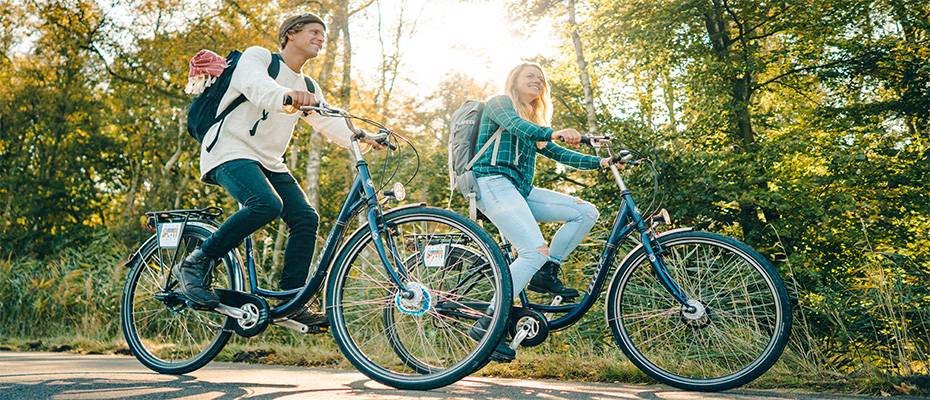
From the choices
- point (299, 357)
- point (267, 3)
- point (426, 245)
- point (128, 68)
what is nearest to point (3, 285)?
point (128, 68)

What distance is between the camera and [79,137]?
64.4 ft

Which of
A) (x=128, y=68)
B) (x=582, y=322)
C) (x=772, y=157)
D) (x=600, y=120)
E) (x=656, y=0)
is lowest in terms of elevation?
(x=582, y=322)

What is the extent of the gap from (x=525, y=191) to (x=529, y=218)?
236 mm

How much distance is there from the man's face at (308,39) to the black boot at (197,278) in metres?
1.23

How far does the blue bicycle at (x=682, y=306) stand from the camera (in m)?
3.57

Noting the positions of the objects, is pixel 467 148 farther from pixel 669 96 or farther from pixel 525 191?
pixel 669 96

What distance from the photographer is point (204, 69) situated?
396 centimetres

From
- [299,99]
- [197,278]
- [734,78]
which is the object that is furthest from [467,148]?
[734,78]

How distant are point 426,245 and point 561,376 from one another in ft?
3.77

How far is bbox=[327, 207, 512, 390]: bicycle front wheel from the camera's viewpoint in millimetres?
3223

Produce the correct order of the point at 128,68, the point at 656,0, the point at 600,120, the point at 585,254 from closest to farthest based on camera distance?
the point at 585,254 < the point at 600,120 < the point at 656,0 < the point at 128,68

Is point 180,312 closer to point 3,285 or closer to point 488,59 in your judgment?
point 3,285

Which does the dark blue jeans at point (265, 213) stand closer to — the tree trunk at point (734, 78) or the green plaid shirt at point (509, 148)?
the green plaid shirt at point (509, 148)

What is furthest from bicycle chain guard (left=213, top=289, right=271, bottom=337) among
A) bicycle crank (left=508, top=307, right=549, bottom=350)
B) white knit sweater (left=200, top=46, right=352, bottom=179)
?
bicycle crank (left=508, top=307, right=549, bottom=350)
